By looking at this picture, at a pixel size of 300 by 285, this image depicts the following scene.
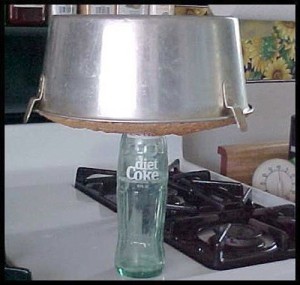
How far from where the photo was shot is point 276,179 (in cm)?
140

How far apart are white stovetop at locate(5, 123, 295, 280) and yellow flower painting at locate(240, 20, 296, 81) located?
261mm

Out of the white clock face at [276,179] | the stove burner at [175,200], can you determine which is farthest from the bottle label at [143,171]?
the white clock face at [276,179]

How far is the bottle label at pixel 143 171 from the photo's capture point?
Result: 82 centimetres

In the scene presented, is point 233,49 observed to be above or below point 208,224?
above

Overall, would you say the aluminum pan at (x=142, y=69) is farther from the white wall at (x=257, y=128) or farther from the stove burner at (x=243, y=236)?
the white wall at (x=257, y=128)

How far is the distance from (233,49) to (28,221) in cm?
53

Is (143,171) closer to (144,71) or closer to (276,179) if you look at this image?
(144,71)

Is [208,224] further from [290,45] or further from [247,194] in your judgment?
[290,45]

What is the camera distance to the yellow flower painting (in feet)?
5.02

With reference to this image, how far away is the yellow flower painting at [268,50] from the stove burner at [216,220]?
1.15 ft

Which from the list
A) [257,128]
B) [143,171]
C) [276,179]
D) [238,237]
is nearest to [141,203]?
[143,171]

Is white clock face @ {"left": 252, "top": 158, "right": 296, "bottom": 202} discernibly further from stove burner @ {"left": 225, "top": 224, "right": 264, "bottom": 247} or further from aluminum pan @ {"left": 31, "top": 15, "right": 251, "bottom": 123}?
aluminum pan @ {"left": 31, "top": 15, "right": 251, "bottom": 123}

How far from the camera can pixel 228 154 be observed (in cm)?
144
